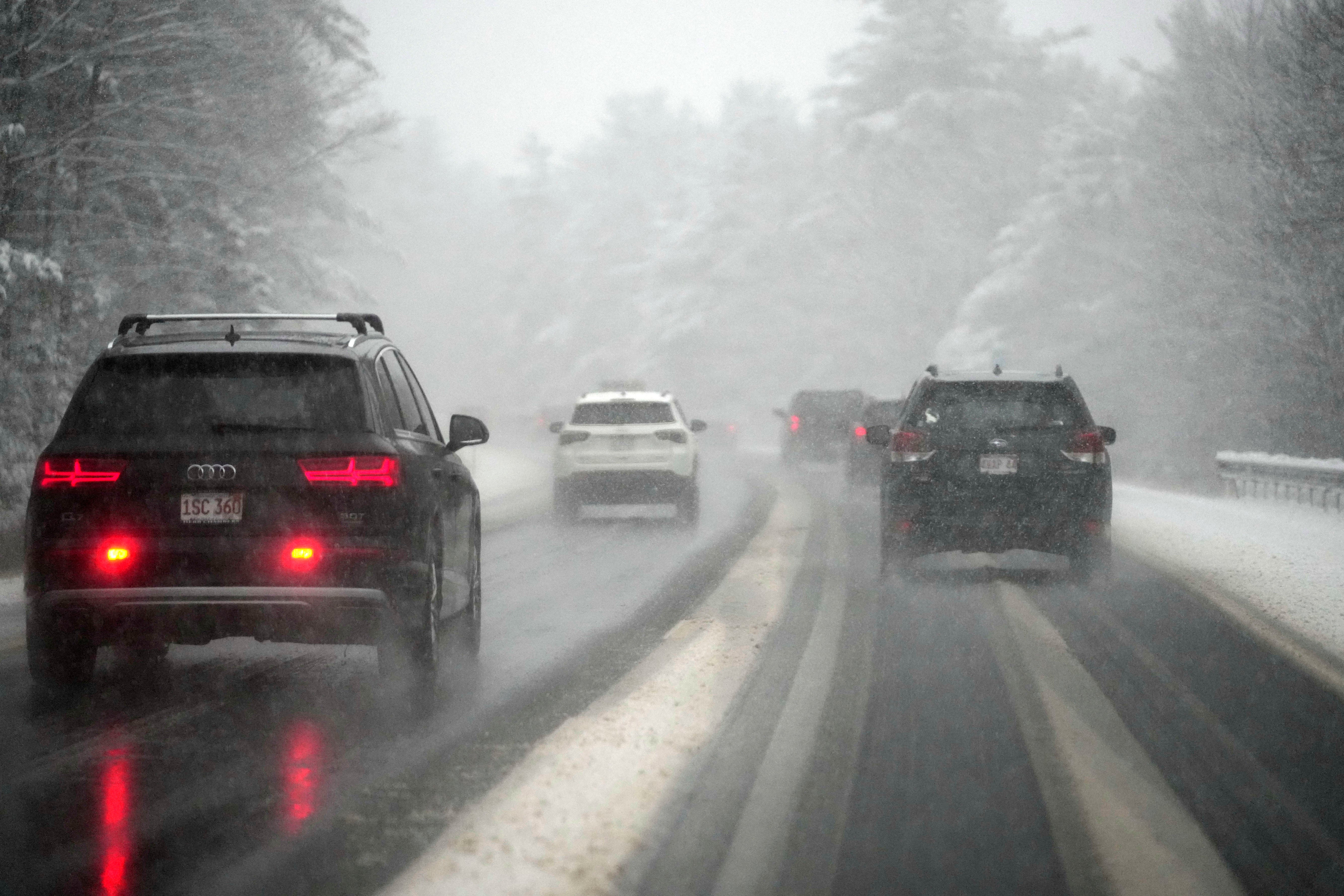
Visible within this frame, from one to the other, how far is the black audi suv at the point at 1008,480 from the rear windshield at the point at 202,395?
6819mm

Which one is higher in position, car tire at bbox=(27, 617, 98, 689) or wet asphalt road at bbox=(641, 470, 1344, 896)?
car tire at bbox=(27, 617, 98, 689)

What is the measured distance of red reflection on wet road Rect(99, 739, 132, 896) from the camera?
483 cm

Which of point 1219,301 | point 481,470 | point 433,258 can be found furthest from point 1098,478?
point 433,258

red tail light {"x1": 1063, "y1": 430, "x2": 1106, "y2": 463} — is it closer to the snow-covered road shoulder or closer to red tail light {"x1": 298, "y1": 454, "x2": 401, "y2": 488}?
the snow-covered road shoulder

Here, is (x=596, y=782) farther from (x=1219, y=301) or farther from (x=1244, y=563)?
(x=1219, y=301)

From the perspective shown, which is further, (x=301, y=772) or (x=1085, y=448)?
(x=1085, y=448)

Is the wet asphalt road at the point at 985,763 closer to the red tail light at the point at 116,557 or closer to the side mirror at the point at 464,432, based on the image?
the side mirror at the point at 464,432

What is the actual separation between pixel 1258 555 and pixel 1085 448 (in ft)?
10.5

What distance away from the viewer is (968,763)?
253 inches

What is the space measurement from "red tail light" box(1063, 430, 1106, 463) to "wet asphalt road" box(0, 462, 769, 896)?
376cm

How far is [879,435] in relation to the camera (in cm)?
1423

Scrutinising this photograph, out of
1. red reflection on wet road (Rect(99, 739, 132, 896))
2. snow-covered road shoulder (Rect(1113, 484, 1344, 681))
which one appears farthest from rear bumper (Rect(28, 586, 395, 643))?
snow-covered road shoulder (Rect(1113, 484, 1344, 681))

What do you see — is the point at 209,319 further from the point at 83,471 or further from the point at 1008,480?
the point at 1008,480

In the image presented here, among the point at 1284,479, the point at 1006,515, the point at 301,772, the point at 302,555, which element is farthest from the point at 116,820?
the point at 1284,479
